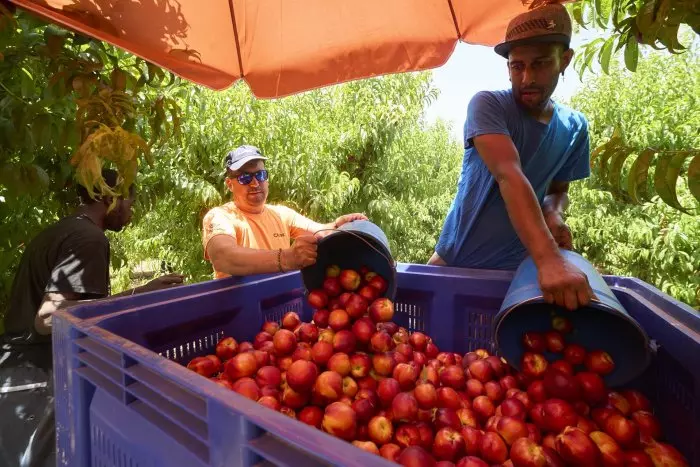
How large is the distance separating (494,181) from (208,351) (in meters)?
1.44

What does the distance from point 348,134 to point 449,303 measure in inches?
287

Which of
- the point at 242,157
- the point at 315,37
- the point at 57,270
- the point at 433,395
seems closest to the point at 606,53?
the point at 433,395

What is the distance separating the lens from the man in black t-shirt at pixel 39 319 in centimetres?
214

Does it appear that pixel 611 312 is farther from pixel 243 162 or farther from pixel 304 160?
pixel 304 160

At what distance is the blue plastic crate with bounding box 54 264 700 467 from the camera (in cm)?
74

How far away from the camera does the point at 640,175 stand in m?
1.05

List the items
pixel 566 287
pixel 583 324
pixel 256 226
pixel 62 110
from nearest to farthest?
pixel 566 287
pixel 583 324
pixel 62 110
pixel 256 226

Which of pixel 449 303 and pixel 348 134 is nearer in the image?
pixel 449 303

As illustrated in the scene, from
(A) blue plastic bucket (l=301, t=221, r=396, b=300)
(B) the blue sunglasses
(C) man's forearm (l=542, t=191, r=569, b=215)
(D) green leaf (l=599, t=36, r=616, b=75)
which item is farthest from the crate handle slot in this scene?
(B) the blue sunglasses

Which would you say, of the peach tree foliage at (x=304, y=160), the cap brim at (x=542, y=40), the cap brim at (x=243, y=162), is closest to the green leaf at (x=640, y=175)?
the cap brim at (x=542, y=40)

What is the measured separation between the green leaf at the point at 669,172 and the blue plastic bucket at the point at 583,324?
1.24 ft

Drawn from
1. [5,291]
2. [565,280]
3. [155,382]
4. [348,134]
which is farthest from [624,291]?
[348,134]

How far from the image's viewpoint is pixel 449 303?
190 centimetres

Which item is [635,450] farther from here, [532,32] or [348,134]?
[348,134]
